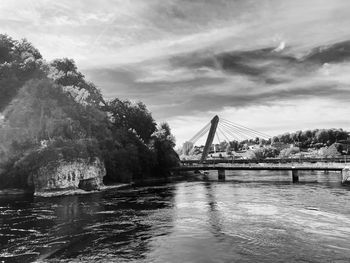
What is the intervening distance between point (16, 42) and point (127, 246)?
3617 inches

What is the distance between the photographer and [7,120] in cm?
8219

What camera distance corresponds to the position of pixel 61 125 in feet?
266

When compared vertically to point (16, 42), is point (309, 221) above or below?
below

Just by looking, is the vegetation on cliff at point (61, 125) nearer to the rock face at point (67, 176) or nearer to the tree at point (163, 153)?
the tree at point (163, 153)

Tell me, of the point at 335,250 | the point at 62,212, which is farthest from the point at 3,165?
the point at 335,250

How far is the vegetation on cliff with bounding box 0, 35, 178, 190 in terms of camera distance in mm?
76625

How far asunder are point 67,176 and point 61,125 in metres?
13.1

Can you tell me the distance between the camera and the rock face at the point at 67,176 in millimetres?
72125

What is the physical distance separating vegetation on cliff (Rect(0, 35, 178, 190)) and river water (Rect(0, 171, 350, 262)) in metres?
22.4

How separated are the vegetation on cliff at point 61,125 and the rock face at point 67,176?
1.75 meters

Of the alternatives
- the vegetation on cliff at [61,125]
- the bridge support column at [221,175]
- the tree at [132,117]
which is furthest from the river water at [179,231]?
the tree at [132,117]

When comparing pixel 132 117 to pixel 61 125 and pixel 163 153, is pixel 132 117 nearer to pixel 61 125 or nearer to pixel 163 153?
pixel 163 153

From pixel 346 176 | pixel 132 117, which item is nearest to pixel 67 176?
pixel 132 117

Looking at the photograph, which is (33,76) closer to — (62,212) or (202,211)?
(62,212)
